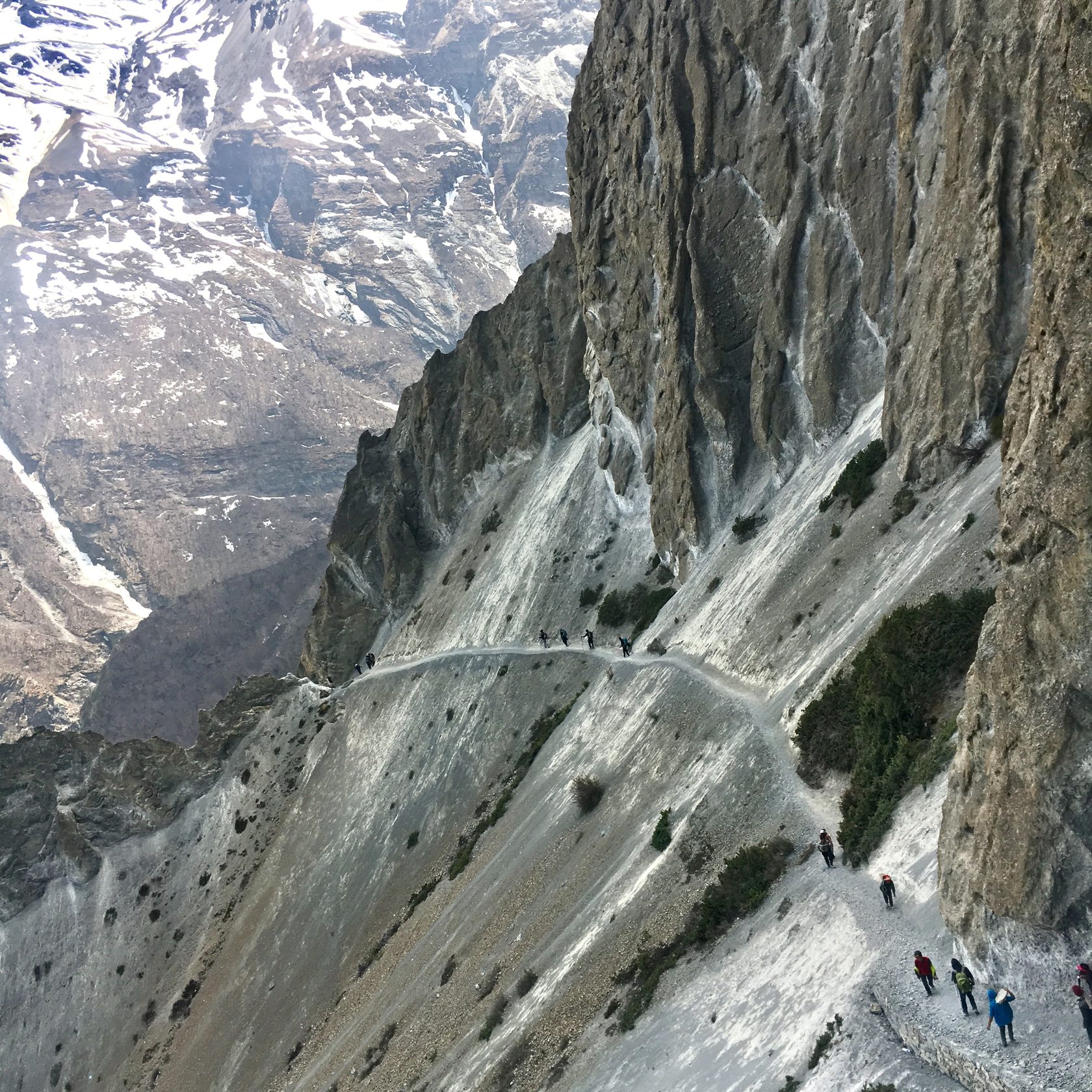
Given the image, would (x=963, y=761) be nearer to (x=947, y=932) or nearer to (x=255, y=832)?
(x=947, y=932)

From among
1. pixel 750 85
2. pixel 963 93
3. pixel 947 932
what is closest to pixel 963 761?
pixel 947 932

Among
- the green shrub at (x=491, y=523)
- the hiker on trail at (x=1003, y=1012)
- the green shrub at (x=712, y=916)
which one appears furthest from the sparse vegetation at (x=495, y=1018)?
the green shrub at (x=491, y=523)

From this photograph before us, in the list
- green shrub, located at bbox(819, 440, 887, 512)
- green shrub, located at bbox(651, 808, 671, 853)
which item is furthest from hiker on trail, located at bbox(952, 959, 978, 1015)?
green shrub, located at bbox(819, 440, 887, 512)

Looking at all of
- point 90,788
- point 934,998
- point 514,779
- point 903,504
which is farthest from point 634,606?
point 90,788

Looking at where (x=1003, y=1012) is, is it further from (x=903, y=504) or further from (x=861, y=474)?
(x=861, y=474)

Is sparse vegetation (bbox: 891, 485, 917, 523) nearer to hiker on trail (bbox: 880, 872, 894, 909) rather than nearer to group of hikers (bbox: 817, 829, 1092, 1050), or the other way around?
hiker on trail (bbox: 880, 872, 894, 909)

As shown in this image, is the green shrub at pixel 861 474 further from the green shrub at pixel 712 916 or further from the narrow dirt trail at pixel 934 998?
the green shrub at pixel 712 916

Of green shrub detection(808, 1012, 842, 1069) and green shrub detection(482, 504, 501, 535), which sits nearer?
green shrub detection(808, 1012, 842, 1069)
